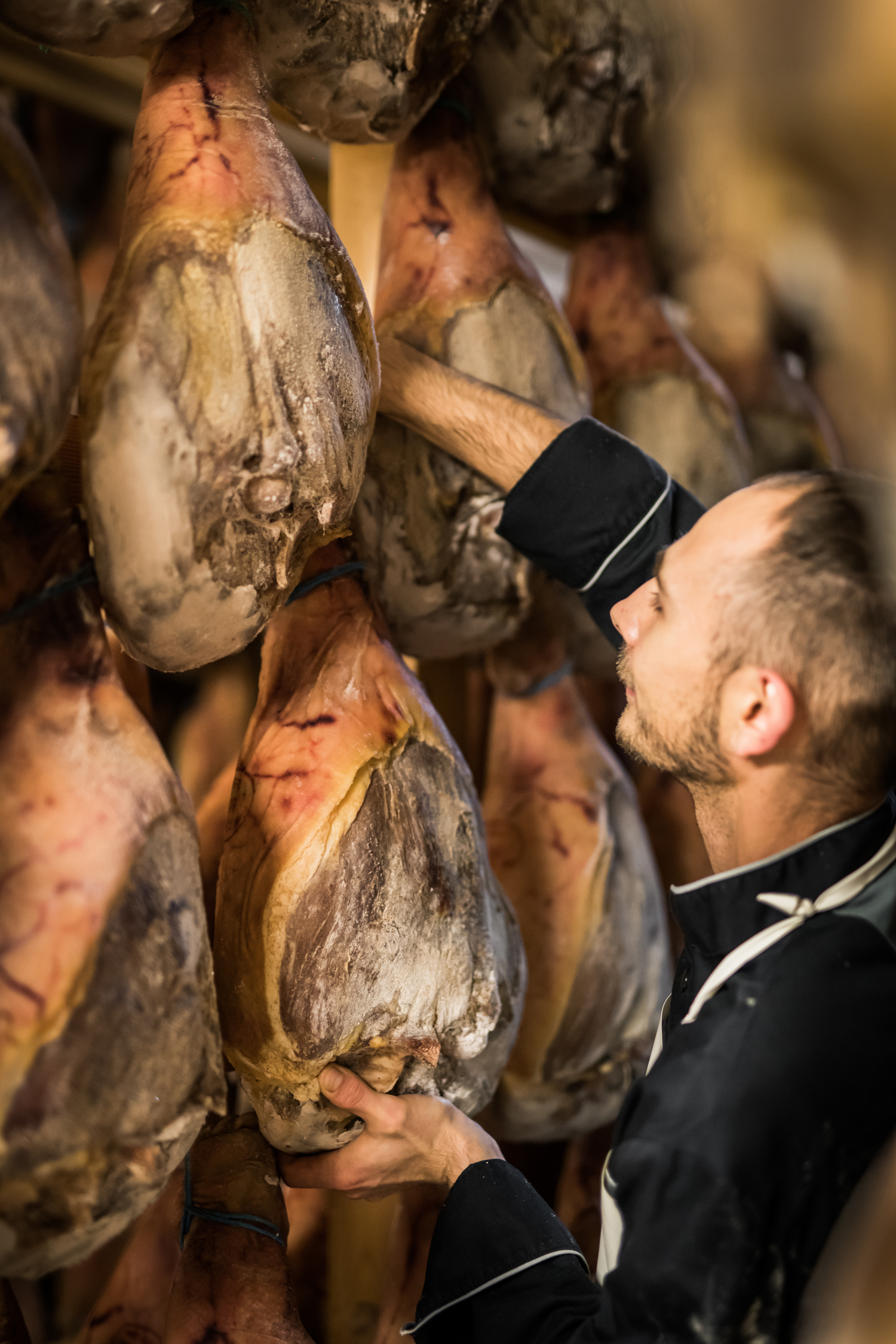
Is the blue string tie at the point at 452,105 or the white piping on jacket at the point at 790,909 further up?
the blue string tie at the point at 452,105

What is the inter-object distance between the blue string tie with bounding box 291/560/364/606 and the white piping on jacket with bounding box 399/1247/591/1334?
636 millimetres

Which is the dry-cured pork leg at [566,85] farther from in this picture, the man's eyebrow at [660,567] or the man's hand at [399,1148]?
the man's hand at [399,1148]

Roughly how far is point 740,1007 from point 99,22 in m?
0.86

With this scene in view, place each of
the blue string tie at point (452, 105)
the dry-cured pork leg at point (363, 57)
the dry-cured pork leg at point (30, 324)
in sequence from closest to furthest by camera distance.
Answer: the dry-cured pork leg at point (30, 324), the dry-cured pork leg at point (363, 57), the blue string tie at point (452, 105)

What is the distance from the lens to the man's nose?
917 millimetres

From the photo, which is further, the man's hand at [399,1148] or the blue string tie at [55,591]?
the man's hand at [399,1148]

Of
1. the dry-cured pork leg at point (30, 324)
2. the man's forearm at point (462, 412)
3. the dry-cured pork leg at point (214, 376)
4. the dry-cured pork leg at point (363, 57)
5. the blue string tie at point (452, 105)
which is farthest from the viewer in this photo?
the blue string tie at point (452, 105)

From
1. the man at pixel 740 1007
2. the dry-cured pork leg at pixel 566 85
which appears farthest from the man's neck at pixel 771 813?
the dry-cured pork leg at pixel 566 85

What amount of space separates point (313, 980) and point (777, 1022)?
38 cm

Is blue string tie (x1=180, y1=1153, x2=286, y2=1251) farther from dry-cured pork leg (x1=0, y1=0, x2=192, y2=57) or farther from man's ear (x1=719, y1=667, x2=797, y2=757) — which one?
dry-cured pork leg (x1=0, y1=0, x2=192, y2=57)

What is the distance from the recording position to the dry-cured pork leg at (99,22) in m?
0.71

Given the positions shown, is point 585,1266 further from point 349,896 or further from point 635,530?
point 635,530

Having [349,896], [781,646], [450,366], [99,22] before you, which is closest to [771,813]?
[781,646]

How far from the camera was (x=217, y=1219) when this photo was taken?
0.93 meters
